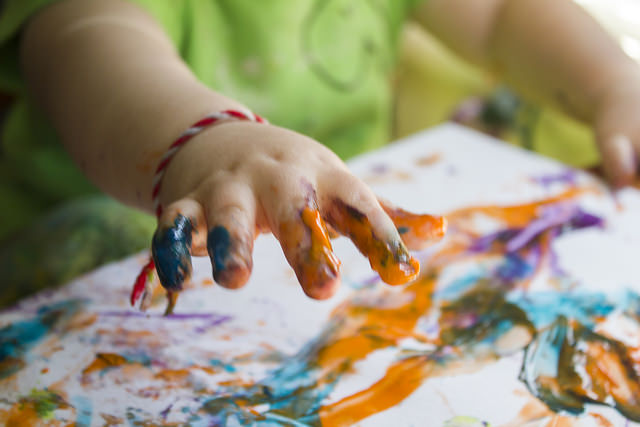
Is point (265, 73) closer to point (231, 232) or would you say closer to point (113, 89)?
point (113, 89)

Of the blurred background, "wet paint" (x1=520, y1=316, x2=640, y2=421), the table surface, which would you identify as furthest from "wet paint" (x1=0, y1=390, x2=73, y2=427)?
the blurred background

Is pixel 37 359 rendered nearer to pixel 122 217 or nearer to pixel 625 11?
pixel 122 217

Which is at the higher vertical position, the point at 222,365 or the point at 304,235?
the point at 304,235

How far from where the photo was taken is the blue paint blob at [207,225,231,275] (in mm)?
232

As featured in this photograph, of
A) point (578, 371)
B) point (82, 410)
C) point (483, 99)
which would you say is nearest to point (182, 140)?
point (82, 410)

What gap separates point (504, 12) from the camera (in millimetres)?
717

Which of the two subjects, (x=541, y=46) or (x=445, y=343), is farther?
(x=541, y=46)

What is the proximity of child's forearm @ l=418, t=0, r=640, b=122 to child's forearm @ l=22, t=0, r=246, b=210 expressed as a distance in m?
0.41

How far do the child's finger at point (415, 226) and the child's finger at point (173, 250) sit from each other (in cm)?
9

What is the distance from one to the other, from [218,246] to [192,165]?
7 cm

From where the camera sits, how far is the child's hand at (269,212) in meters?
0.24

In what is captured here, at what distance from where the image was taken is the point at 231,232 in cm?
24

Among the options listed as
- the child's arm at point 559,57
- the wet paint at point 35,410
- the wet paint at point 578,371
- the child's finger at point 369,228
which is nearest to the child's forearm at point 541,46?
the child's arm at point 559,57

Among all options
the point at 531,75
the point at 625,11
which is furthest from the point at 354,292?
the point at 625,11
